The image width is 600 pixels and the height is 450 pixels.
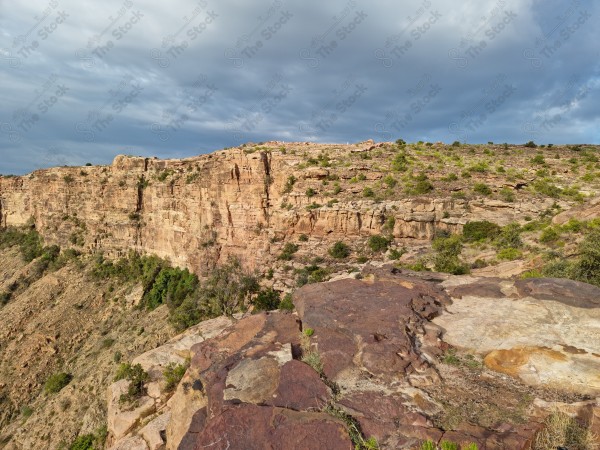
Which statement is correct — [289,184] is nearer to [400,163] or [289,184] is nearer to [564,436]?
[400,163]

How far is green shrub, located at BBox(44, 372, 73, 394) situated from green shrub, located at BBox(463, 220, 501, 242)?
3774 centimetres

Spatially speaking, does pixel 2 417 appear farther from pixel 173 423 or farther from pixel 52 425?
pixel 173 423

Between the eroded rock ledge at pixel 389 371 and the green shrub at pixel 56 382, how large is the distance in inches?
944

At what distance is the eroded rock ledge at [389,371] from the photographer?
254 inches

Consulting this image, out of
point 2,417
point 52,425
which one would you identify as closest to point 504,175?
point 52,425

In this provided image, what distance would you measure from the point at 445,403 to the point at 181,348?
14003 mm

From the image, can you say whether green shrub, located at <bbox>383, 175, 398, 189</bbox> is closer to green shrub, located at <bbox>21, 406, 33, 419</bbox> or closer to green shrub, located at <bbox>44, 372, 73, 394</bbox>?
green shrub, located at <bbox>44, 372, 73, 394</bbox>

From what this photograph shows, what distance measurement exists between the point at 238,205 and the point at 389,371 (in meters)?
32.5

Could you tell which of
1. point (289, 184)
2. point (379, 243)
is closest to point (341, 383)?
point (379, 243)

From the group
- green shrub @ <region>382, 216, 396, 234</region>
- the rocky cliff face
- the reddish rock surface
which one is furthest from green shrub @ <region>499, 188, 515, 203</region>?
the reddish rock surface

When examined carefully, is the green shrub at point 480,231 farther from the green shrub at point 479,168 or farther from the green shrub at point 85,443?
the green shrub at point 85,443

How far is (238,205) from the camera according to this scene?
127 ft

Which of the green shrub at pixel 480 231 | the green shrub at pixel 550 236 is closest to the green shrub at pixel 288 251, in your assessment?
the green shrub at pixel 480 231

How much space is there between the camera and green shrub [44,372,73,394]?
99.9 ft
